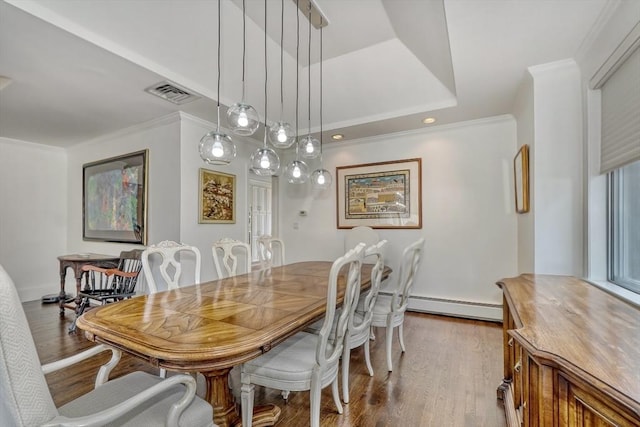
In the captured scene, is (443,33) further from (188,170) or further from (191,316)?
(188,170)

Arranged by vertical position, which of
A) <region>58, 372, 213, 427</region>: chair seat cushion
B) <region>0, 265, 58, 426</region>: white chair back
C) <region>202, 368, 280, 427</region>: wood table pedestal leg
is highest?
<region>0, 265, 58, 426</region>: white chair back

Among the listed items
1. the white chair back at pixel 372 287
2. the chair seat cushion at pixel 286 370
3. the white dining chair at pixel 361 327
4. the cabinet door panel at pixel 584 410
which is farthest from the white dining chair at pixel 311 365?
the cabinet door panel at pixel 584 410

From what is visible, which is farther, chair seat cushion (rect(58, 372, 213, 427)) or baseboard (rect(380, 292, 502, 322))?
baseboard (rect(380, 292, 502, 322))

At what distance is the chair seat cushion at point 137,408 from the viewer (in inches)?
41.9

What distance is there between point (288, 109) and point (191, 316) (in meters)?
3.01

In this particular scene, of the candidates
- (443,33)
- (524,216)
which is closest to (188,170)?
(443,33)

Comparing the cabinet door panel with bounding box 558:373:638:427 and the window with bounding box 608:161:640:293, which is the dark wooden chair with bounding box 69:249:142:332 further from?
the window with bounding box 608:161:640:293

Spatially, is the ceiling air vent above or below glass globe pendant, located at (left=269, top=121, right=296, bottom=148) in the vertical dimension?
above

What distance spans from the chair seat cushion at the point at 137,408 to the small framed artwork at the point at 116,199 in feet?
9.48

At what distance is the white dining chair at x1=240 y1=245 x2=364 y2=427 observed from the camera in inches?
56.4

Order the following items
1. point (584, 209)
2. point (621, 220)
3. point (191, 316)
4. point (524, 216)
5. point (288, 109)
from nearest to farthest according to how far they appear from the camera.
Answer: point (191, 316) < point (621, 220) < point (584, 209) < point (524, 216) < point (288, 109)

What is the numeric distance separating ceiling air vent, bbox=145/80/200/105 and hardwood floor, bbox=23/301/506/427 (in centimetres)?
255

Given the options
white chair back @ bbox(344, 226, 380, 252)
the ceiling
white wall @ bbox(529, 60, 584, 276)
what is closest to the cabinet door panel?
white wall @ bbox(529, 60, 584, 276)

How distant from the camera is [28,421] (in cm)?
74
